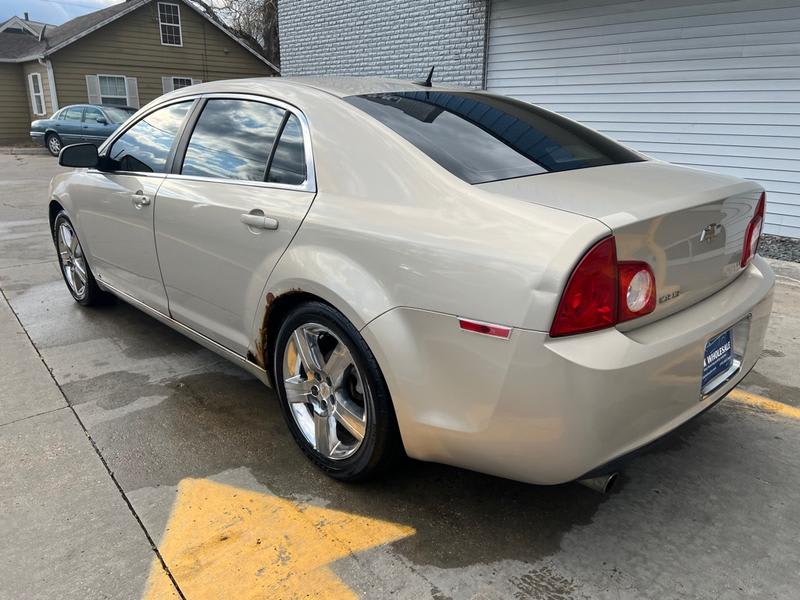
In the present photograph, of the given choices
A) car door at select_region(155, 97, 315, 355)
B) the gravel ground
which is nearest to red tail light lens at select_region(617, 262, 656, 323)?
car door at select_region(155, 97, 315, 355)

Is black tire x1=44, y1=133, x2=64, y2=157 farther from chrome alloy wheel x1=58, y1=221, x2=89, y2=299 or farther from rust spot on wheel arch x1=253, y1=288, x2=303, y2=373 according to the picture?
rust spot on wheel arch x1=253, y1=288, x2=303, y2=373

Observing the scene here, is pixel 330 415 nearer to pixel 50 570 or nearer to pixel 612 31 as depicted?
pixel 50 570

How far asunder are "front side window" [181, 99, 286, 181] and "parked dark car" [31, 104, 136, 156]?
58.3ft

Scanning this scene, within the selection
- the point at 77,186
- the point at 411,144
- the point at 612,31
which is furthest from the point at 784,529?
the point at 612,31

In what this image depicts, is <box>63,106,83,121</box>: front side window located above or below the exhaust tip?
above

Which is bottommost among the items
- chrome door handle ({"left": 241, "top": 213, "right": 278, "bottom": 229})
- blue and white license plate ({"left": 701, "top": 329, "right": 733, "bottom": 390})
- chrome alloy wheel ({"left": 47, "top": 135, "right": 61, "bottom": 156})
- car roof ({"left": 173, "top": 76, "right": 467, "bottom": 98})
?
chrome alloy wheel ({"left": 47, "top": 135, "right": 61, "bottom": 156})

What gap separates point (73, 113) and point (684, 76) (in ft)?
60.5

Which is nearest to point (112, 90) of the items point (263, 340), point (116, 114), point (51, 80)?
point (51, 80)

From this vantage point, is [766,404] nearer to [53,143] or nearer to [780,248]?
[780,248]

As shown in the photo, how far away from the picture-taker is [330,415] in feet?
8.44

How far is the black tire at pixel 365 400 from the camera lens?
7.34 feet

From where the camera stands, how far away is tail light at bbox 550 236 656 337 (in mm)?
1789

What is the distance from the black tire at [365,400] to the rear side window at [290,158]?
1.86 ft

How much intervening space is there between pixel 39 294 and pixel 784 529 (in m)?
5.40
